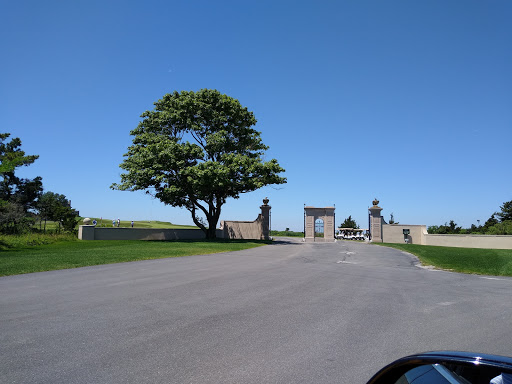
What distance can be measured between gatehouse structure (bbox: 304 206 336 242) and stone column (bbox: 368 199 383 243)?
135 inches

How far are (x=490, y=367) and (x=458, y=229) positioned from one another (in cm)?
5361

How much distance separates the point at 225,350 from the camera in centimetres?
484

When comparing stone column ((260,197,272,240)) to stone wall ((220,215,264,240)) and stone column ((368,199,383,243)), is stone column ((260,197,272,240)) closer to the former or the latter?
stone wall ((220,215,264,240))

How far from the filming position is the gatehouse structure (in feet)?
116

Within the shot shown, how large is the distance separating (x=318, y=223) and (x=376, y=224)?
Answer: 17.2ft

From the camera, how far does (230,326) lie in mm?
5879

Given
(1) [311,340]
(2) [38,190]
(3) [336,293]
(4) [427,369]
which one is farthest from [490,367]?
(2) [38,190]

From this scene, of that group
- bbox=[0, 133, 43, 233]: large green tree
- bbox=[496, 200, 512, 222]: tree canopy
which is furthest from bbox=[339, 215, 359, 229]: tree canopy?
bbox=[0, 133, 43, 233]: large green tree

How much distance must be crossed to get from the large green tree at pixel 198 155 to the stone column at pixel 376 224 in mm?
9268

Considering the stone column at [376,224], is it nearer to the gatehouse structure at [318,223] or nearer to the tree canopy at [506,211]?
the gatehouse structure at [318,223]

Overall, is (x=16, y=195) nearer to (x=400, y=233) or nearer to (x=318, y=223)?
(x=318, y=223)

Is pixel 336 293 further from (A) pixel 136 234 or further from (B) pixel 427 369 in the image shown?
(A) pixel 136 234

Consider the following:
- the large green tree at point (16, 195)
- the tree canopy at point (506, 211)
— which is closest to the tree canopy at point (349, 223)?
the tree canopy at point (506, 211)

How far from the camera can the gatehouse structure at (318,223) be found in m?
35.3
